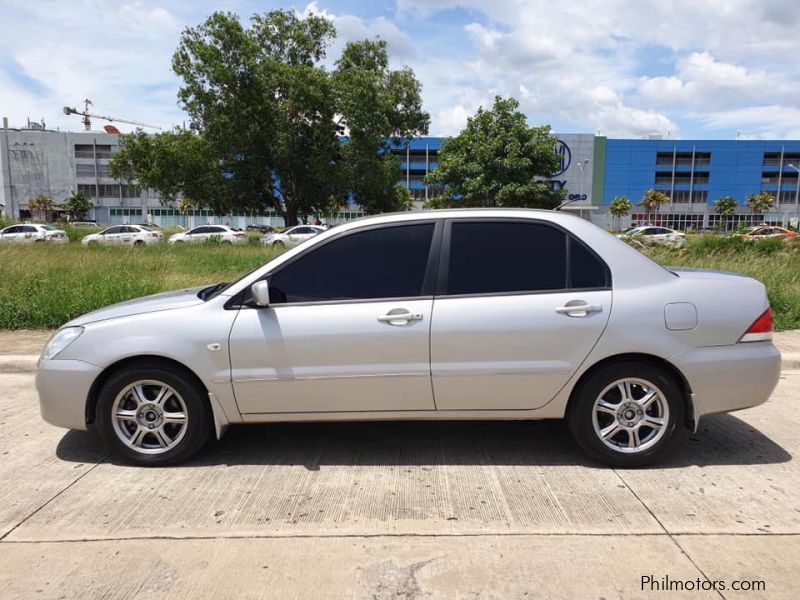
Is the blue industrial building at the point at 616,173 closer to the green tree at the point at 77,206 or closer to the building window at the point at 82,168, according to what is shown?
the building window at the point at 82,168

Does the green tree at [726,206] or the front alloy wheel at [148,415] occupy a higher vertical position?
the green tree at [726,206]

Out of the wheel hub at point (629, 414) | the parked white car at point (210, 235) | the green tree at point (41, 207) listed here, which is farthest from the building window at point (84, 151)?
the wheel hub at point (629, 414)

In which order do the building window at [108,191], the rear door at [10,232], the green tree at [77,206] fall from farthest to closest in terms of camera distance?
the building window at [108,191] < the green tree at [77,206] < the rear door at [10,232]

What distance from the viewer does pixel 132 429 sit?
13.1ft

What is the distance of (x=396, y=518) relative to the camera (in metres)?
3.30

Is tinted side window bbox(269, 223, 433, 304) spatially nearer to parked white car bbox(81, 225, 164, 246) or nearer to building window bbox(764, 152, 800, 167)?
parked white car bbox(81, 225, 164, 246)

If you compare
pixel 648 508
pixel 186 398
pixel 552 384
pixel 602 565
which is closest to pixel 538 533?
pixel 602 565

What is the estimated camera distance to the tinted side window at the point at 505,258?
3859mm

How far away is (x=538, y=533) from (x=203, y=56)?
33294 millimetres

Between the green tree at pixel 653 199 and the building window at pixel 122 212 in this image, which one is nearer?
the green tree at pixel 653 199

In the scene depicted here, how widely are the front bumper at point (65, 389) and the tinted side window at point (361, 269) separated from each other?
1.36m

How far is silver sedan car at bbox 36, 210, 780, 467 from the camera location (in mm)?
3754

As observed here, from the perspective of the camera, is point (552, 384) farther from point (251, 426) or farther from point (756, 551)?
point (251, 426)

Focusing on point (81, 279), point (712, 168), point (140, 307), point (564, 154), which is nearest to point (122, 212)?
point (564, 154)
